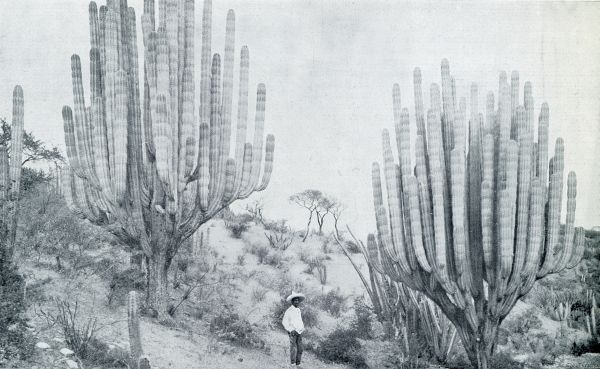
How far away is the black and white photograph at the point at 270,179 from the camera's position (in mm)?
7508

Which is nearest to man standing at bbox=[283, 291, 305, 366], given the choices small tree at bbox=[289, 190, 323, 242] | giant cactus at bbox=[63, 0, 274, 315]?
giant cactus at bbox=[63, 0, 274, 315]

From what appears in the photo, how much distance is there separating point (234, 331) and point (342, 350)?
235 cm

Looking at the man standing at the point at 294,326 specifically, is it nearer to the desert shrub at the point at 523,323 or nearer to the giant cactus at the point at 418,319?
the giant cactus at the point at 418,319

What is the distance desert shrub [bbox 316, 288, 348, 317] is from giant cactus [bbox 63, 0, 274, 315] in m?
6.58

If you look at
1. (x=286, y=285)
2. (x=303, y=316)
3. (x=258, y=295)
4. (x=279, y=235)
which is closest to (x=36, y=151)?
(x=258, y=295)

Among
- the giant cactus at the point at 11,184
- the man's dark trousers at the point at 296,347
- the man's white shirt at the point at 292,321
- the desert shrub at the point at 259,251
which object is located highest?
the giant cactus at the point at 11,184

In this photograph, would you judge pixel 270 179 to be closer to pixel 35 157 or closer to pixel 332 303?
pixel 332 303

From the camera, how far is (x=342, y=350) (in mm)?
10883

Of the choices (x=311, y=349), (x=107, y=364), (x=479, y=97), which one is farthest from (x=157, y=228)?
(x=479, y=97)

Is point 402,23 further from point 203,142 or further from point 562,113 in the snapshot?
point 203,142

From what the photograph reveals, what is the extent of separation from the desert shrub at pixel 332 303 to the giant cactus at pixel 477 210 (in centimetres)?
708

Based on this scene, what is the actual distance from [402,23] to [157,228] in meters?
7.54

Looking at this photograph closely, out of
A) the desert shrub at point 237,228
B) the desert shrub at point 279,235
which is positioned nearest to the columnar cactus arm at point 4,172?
the desert shrub at point 279,235

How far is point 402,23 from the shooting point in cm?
1227
